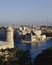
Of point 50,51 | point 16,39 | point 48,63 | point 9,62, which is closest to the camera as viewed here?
point 48,63

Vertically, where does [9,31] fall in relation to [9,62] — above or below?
above

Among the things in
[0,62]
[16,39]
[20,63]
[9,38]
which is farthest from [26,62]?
[16,39]

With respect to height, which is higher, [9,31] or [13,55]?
[9,31]

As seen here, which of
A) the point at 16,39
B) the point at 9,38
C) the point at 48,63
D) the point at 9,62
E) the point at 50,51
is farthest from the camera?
the point at 16,39

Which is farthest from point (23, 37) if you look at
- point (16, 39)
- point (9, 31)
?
point (9, 31)

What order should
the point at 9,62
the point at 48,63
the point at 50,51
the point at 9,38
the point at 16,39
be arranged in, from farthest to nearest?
the point at 16,39
the point at 9,38
the point at 50,51
the point at 9,62
the point at 48,63

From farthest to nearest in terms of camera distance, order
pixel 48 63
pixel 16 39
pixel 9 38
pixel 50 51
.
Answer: pixel 16 39, pixel 9 38, pixel 50 51, pixel 48 63

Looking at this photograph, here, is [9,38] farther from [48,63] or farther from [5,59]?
[48,63]

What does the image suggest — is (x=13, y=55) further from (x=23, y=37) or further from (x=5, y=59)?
(x=23, y=37)

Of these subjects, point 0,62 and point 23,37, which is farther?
point 23,37
